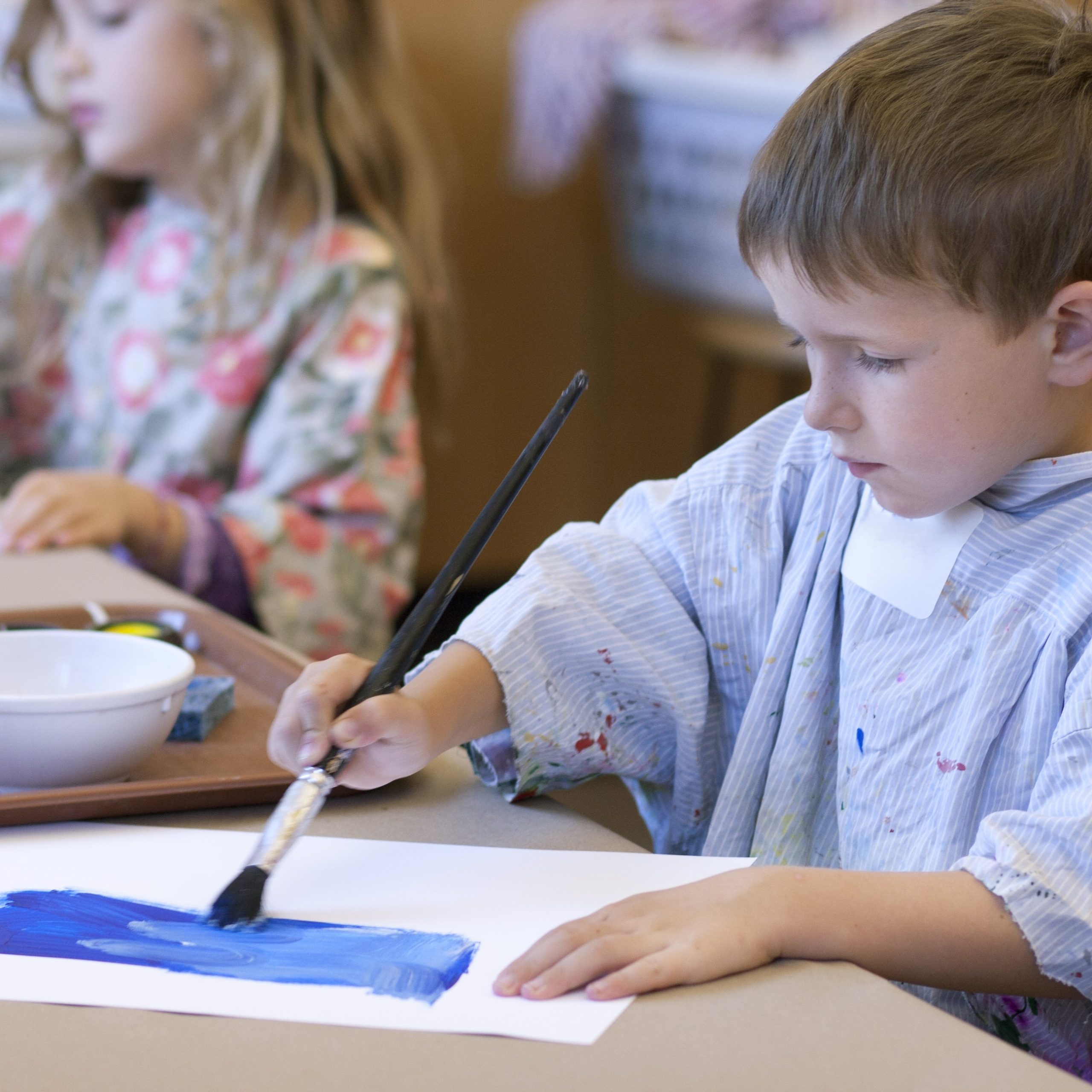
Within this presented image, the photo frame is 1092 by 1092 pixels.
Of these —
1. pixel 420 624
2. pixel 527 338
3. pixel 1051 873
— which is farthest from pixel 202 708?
pixel 527 338

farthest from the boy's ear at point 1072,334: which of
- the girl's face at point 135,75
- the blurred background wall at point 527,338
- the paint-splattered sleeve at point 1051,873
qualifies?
the blurred background wall at point 527,338

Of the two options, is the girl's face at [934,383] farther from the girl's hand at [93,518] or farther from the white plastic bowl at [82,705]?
the girl's hand at [93,518]

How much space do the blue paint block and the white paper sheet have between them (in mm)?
76

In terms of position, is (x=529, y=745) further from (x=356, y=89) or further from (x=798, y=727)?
(x=356, y=89)

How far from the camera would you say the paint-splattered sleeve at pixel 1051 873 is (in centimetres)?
47

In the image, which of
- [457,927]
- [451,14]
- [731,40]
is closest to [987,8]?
[457,927]

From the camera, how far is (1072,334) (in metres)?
0.55

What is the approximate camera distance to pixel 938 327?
1.76ft

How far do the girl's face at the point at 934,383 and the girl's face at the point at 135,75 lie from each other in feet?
2.81

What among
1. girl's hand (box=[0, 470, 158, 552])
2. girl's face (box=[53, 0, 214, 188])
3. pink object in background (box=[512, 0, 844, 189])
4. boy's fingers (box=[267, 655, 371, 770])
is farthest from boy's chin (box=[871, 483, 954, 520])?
pink object in background (box=[512, 0, 844, 189])

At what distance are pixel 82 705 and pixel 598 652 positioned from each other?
219 millimetres

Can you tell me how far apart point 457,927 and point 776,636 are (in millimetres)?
243

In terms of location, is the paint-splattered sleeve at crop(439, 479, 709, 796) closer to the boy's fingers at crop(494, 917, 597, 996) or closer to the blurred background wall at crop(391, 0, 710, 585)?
the boy's fingers at crop(494, 917, 597, 996)

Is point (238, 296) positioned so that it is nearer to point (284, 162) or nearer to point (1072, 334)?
point (284, 162)
